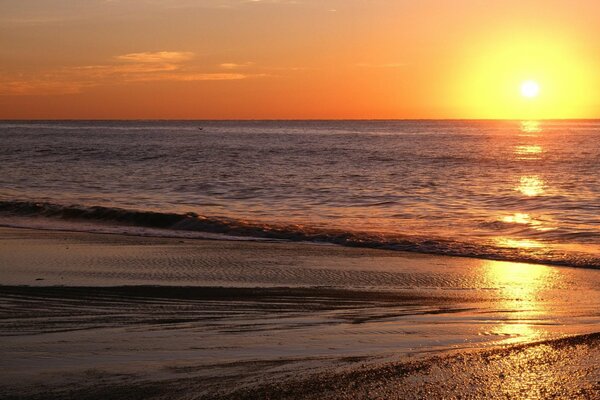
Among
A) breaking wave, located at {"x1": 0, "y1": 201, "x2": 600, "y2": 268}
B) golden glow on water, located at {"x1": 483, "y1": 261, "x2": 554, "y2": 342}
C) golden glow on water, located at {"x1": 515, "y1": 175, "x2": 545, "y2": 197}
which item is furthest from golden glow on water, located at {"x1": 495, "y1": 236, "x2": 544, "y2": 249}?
golden glow on water, located at {"x1": 515, "y1": 175, "x2": 545, "y2": 197}

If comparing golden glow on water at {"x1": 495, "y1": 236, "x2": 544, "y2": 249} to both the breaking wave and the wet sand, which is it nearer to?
the breaking wave

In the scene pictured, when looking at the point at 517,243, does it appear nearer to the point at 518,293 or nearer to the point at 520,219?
the point at 520,219

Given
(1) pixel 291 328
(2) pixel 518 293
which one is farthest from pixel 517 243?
(1) pixel 291 328

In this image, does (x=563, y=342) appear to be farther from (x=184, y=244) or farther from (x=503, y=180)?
(x=503, y=180)

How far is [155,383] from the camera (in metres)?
5.00

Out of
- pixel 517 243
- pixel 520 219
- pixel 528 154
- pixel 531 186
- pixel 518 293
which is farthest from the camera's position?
pixel 528 154

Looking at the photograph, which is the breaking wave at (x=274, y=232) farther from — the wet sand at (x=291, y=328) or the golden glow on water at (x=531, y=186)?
the golden glow on water at (x=531, y=186)

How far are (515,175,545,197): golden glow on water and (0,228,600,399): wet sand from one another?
14.3m

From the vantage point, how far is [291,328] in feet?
21.6

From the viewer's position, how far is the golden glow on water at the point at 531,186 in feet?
81.0

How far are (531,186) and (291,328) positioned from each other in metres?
23.1

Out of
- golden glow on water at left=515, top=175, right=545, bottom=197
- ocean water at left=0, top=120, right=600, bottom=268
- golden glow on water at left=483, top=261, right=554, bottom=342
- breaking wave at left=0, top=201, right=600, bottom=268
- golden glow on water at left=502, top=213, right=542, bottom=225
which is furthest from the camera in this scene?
golden glow on water at left=515, top=175, right=545, bottom=197

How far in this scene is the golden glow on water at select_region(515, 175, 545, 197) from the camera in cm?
2469

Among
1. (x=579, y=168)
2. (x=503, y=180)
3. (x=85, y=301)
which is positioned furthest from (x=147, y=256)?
(x=579, y=168)
